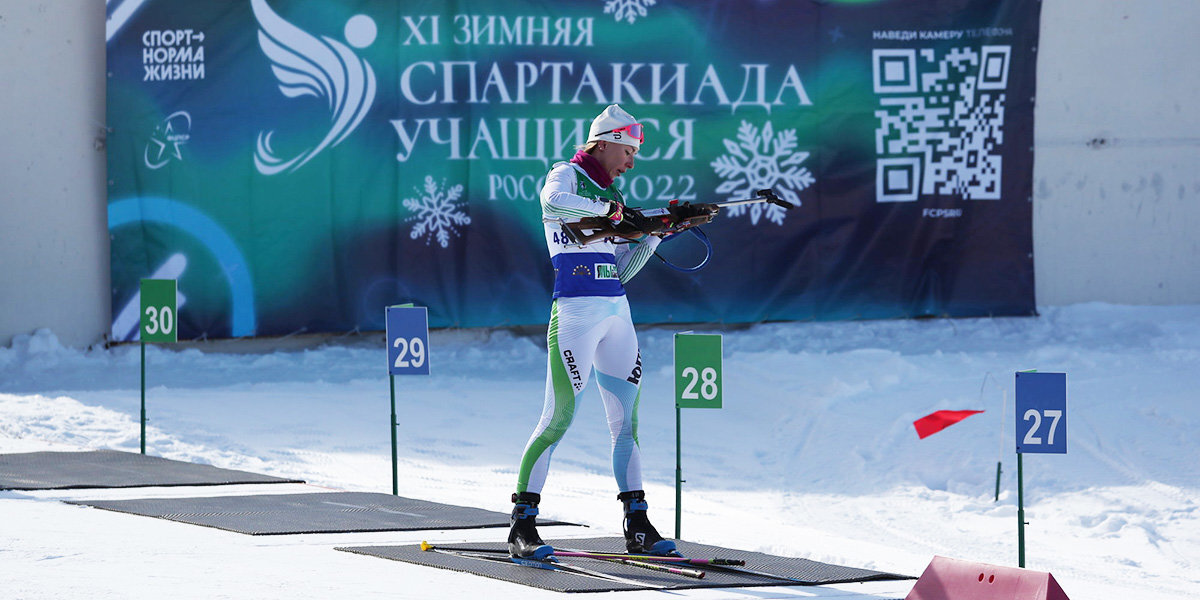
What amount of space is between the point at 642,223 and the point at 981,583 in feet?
6.00

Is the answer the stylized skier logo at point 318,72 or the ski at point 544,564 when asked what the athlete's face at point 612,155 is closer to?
the ski at point 544,564

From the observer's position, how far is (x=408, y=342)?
817cm

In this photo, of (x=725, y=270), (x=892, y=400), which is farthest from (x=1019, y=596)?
(x=725, y=270)

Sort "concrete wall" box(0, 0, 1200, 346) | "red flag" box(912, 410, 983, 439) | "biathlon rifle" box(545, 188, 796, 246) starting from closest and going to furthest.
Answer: "biathlon rifle" box(545, 188, 796, 246) → "red flag" box(912, 410, 983, 439) → "concrete wall" box(0, 0, 1200, 346)

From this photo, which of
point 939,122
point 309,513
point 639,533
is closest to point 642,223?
point 639,533

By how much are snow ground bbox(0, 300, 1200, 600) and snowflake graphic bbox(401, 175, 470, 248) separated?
3.20 ft

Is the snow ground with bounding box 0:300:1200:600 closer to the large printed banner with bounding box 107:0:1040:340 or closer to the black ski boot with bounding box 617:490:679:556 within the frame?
the large printed banner with bounding box 107:0:1040:340

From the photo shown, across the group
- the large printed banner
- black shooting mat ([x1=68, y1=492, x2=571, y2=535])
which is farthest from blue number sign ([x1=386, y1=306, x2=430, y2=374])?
the large printed banner

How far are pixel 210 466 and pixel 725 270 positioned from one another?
5736 millimetres

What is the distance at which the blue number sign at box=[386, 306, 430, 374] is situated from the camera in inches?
321

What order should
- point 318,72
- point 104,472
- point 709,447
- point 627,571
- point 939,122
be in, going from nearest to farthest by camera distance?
1. point 627,571
2. point 104,472
3. point 709,447
4. point 318,72
5. point 939,122

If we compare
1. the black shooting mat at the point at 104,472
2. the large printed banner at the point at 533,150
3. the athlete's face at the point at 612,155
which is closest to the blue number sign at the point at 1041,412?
the athlete's face at the point at 612,155

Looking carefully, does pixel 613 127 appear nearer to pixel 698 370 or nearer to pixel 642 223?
pixel 642 223

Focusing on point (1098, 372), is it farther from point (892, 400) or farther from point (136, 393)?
point (136, 393)
